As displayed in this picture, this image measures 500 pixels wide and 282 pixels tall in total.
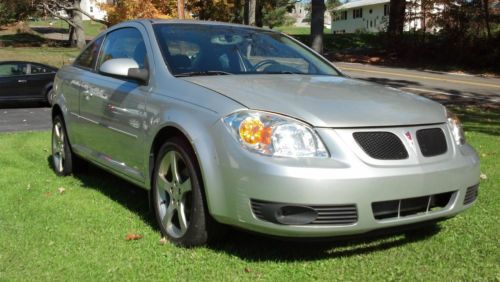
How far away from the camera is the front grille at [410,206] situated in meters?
3.42

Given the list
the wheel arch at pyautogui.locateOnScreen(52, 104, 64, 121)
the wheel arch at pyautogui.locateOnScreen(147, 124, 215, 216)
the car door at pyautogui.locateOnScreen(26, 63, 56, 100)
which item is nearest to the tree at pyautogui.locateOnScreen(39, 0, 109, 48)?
the car door at pyautogui.locateOnScreen(26, 63, 56, 100)

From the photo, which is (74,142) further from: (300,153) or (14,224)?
(300,153)

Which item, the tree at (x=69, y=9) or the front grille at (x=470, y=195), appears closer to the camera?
the front grille at (x=470, y=195)

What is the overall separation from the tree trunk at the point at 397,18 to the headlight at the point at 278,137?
26.4 metres

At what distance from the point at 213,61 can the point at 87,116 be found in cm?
155

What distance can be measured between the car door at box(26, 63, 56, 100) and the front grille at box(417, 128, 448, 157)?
15160mm

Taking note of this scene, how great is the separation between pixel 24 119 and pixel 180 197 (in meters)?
10.9

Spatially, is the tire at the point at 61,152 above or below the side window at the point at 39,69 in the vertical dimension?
below

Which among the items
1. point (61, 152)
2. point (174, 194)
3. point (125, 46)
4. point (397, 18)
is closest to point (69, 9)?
point (397, 18)

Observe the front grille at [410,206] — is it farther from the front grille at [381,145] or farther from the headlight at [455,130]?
the headlight at [455,130]

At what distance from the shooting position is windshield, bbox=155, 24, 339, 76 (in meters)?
4.47

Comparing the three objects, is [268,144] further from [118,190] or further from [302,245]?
[118,190]

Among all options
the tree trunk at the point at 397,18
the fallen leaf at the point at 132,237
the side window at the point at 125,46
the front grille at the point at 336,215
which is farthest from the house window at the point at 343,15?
the front grille at the point at 336,215

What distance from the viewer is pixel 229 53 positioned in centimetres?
469
